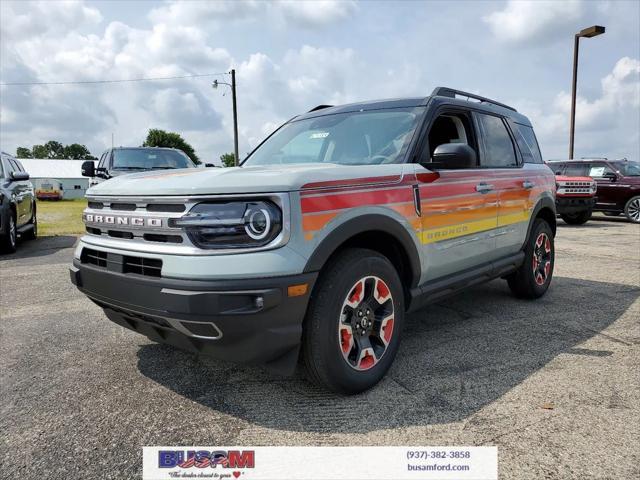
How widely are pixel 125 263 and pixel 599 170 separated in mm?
15599

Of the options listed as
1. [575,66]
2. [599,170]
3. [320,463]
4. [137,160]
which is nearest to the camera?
[320,463]

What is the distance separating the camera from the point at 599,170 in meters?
14.8

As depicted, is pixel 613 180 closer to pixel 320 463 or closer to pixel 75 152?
pixel 320 463

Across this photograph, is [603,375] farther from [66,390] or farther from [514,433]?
[66,390]

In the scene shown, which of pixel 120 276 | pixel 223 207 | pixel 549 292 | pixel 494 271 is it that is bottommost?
pixel 549 292

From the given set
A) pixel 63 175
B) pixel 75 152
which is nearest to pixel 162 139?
pixel 63 175

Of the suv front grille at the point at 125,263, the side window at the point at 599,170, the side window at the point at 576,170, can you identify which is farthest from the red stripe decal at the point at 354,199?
the side window at the point at 599,170

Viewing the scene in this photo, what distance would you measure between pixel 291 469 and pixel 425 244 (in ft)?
5.56

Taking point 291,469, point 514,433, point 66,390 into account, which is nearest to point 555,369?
point 514,433

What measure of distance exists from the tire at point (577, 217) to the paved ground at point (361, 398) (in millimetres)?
10765

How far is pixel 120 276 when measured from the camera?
2.58 meters

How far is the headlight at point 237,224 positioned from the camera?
7.62ft

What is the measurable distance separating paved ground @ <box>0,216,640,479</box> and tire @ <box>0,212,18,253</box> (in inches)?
174

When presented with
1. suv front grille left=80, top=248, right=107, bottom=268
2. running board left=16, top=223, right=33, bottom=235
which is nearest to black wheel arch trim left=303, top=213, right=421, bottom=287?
suv front grille left=80, top=248, right=107, bottom=268
